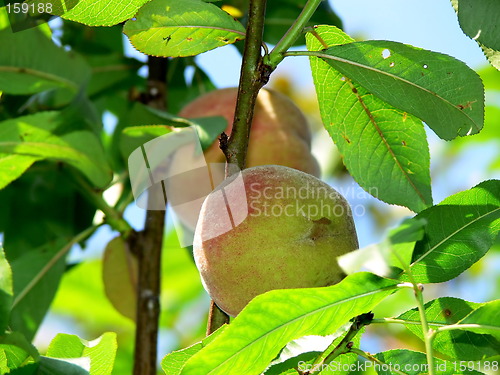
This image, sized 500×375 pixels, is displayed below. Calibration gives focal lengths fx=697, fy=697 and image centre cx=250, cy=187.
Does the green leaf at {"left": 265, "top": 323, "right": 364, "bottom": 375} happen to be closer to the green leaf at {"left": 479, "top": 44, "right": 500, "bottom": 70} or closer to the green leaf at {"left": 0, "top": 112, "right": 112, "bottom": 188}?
the green leaf at {"left": 479, "top": 44, "right": 500, "bottom": 70}

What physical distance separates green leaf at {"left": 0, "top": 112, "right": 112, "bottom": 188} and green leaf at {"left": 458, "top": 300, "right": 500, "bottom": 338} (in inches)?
38.6

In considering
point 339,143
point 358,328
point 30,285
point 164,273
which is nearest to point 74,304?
point 164,273

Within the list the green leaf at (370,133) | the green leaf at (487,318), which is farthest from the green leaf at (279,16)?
the green leaf at (487,318)

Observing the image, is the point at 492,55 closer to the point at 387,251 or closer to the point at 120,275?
the point at 387,251

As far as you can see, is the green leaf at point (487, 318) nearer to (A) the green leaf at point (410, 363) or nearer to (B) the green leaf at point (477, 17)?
(A) the green leaf at point (410, 363)

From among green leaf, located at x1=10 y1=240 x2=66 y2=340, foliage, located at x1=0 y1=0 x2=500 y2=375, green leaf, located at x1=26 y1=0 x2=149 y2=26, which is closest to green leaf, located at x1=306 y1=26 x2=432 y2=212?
foliage, located at x1=0 y1=0 x2=500 y2=375

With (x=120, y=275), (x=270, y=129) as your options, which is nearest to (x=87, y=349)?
(x=270, y=129)

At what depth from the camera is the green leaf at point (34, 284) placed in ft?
5.45

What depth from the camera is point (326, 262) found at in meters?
1.05

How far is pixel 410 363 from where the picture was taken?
104 centimetres

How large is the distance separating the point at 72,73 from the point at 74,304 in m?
1.12

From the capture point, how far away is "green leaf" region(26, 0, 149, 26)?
44.1 inches

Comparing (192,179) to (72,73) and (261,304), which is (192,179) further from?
(261,304)

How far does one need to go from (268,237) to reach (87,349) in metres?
0.33
